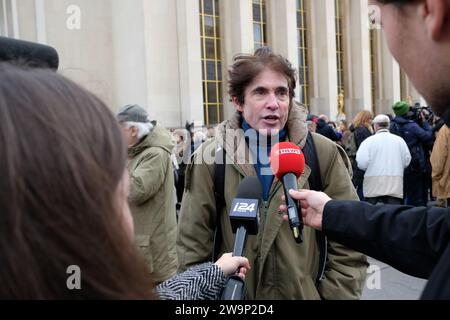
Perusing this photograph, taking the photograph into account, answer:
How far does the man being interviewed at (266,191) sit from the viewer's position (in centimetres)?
206

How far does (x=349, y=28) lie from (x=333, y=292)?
83.6 ft

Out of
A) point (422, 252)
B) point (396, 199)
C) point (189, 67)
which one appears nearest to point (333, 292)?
point (422, 252)

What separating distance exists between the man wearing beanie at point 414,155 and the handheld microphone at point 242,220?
217 inches

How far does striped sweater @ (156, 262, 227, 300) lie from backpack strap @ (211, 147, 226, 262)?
0.77 meters

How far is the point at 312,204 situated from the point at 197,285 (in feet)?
2.09

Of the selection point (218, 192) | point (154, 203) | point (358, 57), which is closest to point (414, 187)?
point (154, 203)

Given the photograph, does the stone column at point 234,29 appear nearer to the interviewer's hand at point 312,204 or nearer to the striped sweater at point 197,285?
the interviewer's hand at point 312,204

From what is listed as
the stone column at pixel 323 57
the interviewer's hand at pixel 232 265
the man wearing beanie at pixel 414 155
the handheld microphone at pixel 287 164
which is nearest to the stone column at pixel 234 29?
the stone column at pixel 323 57

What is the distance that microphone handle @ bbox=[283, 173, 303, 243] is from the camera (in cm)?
166

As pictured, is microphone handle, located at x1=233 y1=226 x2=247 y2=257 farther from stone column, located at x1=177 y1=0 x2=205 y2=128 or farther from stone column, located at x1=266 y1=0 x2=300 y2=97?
stone column, located at x1=266 y1=0 x2=300 y2=97

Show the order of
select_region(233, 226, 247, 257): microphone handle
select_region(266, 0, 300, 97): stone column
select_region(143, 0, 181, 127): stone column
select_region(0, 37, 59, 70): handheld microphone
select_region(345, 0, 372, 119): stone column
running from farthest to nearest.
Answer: select_region(345, 0, 372, 119): stone column, select_region(266, 0, 300, 97): stone column, select_region(143, 0, 181, 127): stone column, select_region(233, 226, 247, 257): microphone handle, select_region(0, 37, 59, 70): handheld microphone

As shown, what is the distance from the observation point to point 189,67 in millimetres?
18000

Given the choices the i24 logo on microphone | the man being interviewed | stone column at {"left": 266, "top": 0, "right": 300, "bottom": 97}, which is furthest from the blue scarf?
stone column at {"left": 266, "top": 0, "right": 300, "bottom": 97}

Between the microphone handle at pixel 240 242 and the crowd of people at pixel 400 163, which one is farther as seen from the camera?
the crowd of people at pixel 400 163
